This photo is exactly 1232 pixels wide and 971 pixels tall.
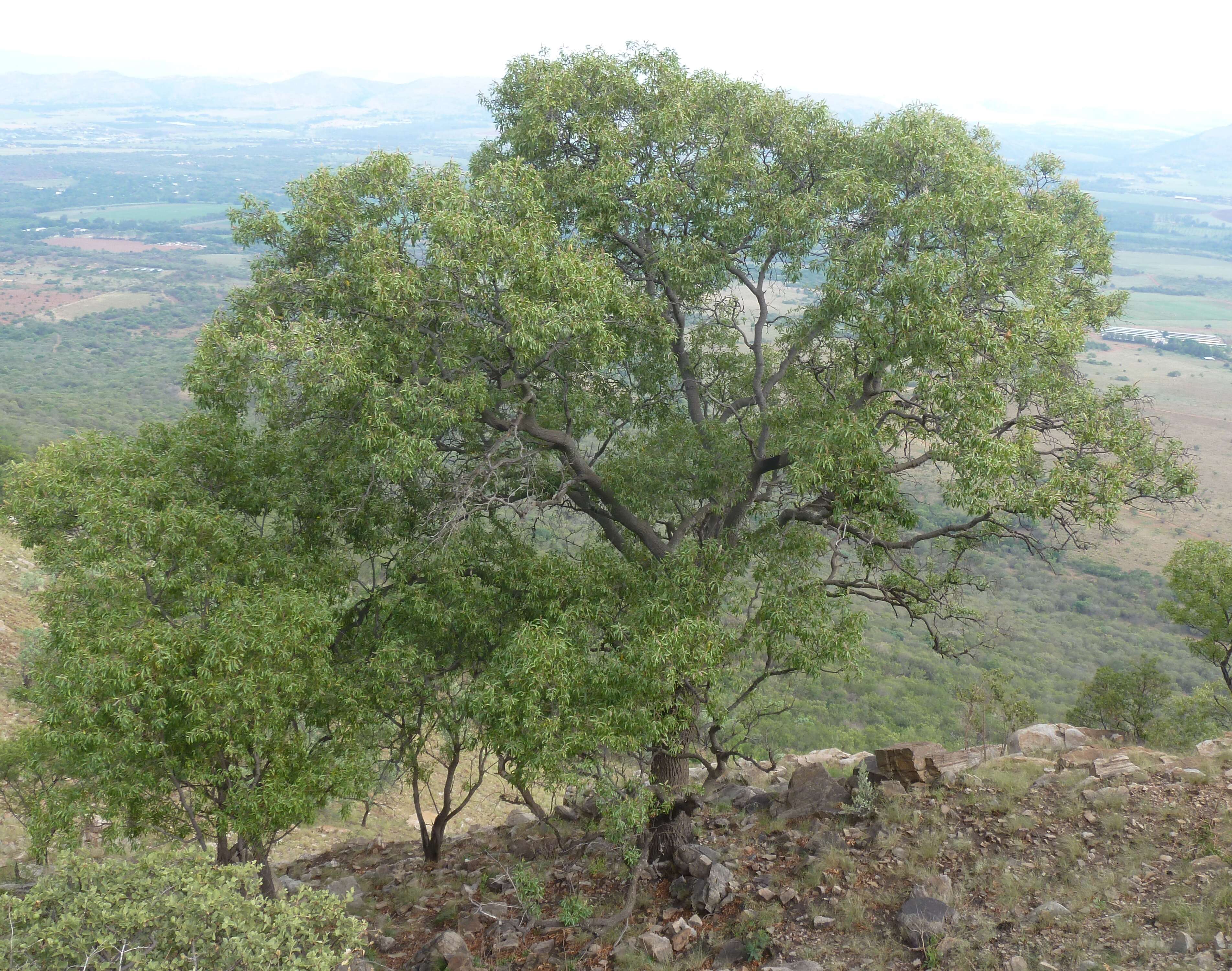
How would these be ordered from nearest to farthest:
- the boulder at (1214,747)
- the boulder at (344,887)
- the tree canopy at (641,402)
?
the tree canopy at (641,402)
the boulder at (1214,747)
the boulder at (344,887)

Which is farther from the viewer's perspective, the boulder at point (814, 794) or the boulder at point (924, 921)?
the boulder at point (814, 794)

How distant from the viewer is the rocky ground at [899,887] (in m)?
9.91

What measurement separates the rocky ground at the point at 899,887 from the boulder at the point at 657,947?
0.08 ft

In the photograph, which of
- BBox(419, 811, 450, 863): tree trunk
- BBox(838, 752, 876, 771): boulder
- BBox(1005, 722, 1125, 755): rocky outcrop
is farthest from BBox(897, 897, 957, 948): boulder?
BBox(419, 811, 450, 863): tree trunk

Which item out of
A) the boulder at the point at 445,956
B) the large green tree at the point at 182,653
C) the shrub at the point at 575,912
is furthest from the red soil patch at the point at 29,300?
the shrub at the point at 575,912

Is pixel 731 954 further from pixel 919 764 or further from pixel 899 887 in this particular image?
pixel 919 764

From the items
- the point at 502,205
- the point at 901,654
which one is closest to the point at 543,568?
the point at 502,205

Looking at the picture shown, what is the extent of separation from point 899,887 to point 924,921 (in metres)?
1.09

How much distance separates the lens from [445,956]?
12148 mm

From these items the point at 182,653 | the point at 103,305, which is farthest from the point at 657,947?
the point at 103,305

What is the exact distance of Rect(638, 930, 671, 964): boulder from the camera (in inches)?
451

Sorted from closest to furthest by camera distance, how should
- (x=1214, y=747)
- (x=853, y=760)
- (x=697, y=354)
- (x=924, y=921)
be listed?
(x=924, y=921) < (x=1214, y=747) < (x=697, y=354) < (x=853, y=760)

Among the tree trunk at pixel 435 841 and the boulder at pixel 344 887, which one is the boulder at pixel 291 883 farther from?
the tree trunk at pixel 435 841

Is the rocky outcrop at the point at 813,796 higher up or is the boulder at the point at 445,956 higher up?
the rocky outcrop at the point at 813,796
